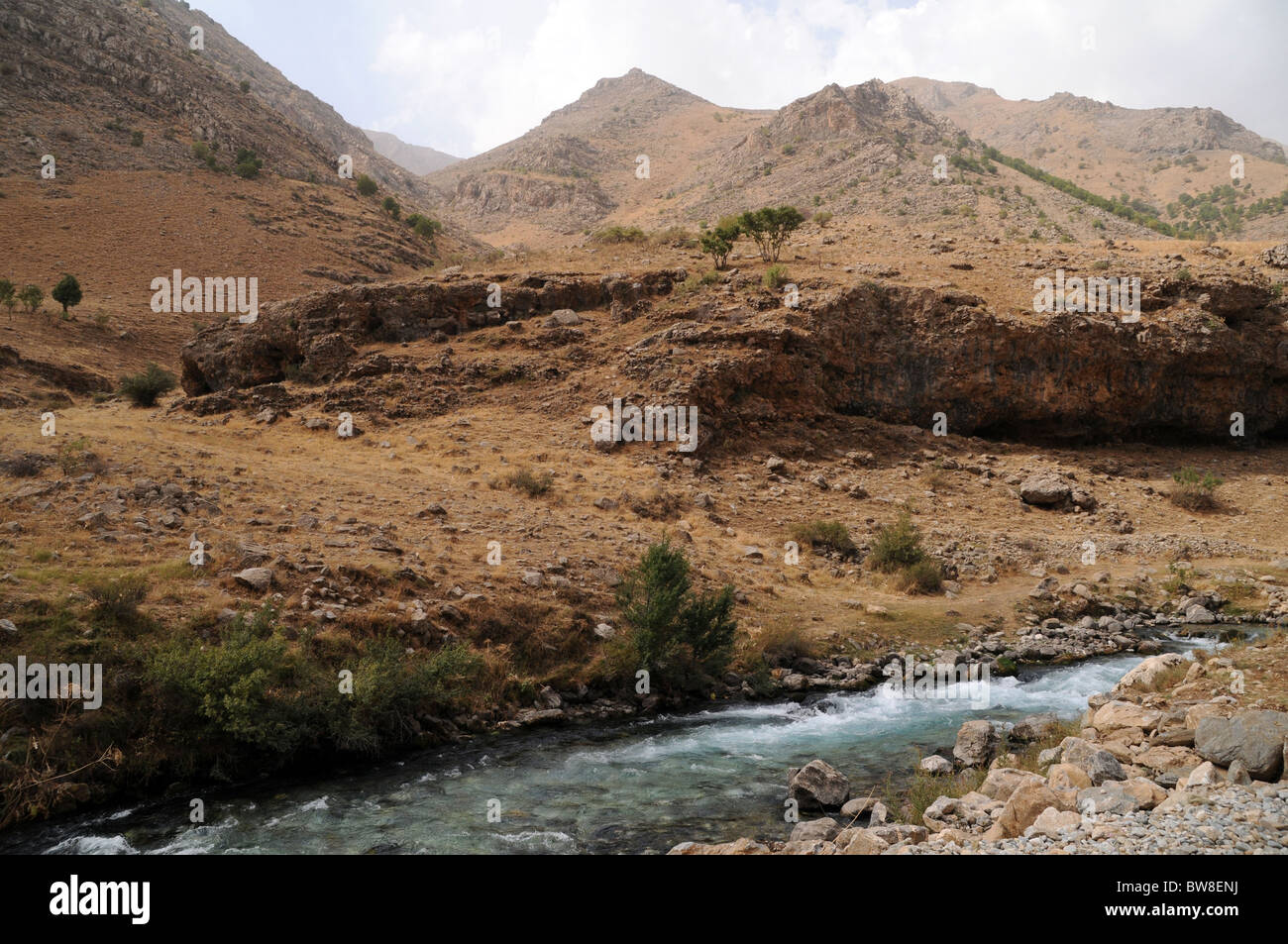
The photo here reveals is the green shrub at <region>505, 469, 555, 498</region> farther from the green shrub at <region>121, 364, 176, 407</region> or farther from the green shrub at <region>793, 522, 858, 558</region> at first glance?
the green shrub at <region>121, 364, 176, 407</region>

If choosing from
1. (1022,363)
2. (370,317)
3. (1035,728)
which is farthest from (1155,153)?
Result: (1035,728)

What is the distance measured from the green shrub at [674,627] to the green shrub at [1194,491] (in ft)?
52.1

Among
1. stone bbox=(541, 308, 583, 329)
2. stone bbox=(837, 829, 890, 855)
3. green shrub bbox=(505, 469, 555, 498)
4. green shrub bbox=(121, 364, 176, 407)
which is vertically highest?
stone bbox=(541, 308, 583, 329)

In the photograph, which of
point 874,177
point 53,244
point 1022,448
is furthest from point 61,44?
point 1022,448

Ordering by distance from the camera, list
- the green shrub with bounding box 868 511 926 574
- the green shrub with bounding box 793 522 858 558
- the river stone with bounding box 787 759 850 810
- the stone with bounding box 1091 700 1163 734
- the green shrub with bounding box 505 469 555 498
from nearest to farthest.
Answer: the stone with bounding box 1091 700 1163 734
the river stone with bounding box 787 759 850 810
the green shrub with bounding box 868 511 926 574
the green shrub with bounding box 505 469 555 498
the green shrub with bounding box 793 522 858 558

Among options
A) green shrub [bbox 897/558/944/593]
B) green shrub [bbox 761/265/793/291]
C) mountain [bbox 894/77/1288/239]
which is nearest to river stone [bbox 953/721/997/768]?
green shrub [bbox 897/558/944/593]

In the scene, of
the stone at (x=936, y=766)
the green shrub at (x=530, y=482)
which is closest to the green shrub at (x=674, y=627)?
the stone at (x=936, y=766)

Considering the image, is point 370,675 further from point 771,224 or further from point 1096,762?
point 771,224

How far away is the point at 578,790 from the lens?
863 cm

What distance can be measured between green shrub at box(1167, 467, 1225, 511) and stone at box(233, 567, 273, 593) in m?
22.8

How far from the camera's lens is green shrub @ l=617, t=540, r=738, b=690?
1180cm

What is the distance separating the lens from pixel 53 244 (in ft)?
110

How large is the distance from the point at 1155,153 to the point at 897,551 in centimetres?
9107
